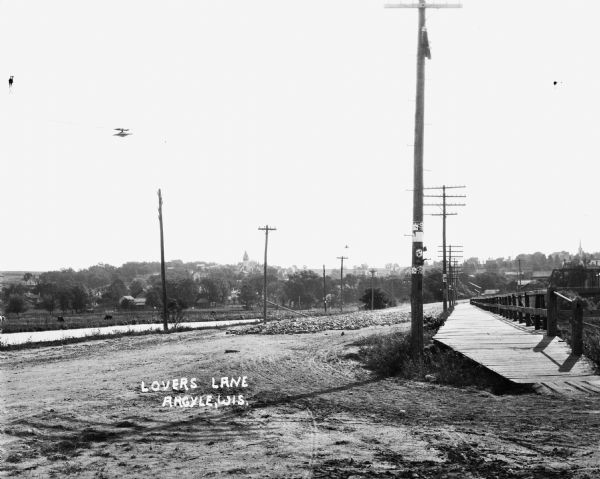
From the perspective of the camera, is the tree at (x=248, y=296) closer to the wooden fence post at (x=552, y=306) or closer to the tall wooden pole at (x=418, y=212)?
the wooden fence post at (x=552, y=306)

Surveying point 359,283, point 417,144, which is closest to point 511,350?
point 417,144

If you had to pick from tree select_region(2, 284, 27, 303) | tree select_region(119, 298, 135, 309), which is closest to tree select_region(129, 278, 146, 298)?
tree select_region(119, 298, 135, 309)

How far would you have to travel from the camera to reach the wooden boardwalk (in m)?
8.90

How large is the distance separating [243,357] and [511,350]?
5933 millimetres

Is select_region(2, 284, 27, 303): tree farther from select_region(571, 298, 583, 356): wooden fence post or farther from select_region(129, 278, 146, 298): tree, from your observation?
select_region(571, 298, 583, 356): wooden fence post

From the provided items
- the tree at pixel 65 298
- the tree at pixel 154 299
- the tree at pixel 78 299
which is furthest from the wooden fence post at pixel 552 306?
the tree at pixel 65 298

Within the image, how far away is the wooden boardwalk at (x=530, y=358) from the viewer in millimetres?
8898

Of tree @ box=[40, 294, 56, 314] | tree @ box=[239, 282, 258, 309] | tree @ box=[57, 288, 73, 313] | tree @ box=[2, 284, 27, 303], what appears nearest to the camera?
tree @ box=[2, 284, 27, 303]

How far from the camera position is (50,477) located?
5.66 metres

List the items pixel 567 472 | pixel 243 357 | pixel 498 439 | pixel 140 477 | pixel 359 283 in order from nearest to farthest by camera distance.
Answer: pixel 567 472
pixel 140 477
pixel 498 439
pixel 243 357
pixel 359 283

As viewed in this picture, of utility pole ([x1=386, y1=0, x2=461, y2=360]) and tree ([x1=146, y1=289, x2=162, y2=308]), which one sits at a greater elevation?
utility pole ([x1=386, y1=0, x2=461, y2=360])

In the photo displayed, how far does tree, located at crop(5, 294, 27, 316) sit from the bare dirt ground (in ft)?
326

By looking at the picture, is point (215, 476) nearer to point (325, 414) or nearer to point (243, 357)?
point (325, 414)

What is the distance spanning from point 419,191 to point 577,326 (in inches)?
163
